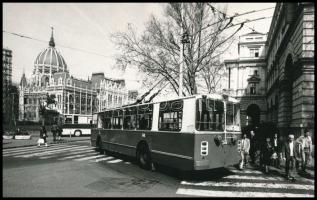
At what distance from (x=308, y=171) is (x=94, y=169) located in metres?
8.73

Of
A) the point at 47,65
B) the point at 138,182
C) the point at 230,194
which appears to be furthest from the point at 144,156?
the point at 47,65

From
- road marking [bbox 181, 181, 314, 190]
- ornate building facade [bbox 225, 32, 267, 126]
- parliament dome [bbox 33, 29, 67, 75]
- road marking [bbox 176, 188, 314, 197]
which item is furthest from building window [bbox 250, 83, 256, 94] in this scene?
parliament dome [bbox 33, 29, 67, 75]

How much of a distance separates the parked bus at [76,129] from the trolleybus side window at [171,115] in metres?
31.0

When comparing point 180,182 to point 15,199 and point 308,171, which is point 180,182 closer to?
point 15,199

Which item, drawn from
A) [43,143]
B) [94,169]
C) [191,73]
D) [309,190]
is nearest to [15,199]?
[94,169]

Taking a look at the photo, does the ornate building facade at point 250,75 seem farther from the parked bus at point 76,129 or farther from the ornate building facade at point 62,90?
the ornate building facade at point 62,90

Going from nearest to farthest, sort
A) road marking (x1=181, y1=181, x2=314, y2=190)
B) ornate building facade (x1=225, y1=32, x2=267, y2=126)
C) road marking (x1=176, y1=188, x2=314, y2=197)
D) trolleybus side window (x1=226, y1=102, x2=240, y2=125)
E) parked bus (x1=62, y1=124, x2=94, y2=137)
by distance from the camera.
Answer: road marking (x1=176, y1=188, x2=314, y2=197) → road marking (x1=181, y1=181, x2=314, y2=190) → trolleybus side window (x1=226, y1=102, x2=240, y2=125) → parked bus (x1=62, y1=124, x2=94, y2=137) → ornate building facade (x1=225, y1=32, x2=267, y2=126)

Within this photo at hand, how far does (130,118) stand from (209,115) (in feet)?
16.9

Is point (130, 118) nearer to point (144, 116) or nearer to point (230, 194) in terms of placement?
point (144, 116)

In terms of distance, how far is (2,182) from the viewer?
9.48 m

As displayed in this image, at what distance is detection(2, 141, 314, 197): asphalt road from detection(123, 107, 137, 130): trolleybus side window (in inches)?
80.0

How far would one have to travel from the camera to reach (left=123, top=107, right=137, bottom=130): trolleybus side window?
13.7 m

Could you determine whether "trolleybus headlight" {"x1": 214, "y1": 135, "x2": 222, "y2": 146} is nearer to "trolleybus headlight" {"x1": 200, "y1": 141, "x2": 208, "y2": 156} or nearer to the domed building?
"trolleybus headlight" {"x1": 200, "y1": 141, "x2": 208, "y2": 156}

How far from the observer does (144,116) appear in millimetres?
12695
